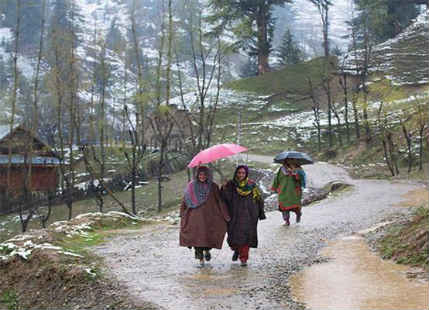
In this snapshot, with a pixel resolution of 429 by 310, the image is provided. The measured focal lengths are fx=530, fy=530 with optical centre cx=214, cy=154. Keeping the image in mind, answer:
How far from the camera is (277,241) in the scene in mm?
10219

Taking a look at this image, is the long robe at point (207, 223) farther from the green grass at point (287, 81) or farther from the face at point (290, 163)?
the green grass at point (287, 81)

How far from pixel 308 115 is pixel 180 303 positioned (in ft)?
120

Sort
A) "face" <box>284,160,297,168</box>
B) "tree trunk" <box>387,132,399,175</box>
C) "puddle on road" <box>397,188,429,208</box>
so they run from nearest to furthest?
1. "face" <box>284,160,297,168</box>
2. "puddle on road" <box>397,188,429,208</box>
3. "tree trunk" <box>387,132,399,175</box>

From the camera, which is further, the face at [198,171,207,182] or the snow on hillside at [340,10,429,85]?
the snow on hillside at [340,10,429,85]

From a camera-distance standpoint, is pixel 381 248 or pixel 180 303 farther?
pixel 381 248

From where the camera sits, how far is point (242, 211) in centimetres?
793

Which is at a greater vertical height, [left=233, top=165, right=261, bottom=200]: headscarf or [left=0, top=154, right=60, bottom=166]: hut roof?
[left=0, top=154, right=60, bottom=166]: hut roof

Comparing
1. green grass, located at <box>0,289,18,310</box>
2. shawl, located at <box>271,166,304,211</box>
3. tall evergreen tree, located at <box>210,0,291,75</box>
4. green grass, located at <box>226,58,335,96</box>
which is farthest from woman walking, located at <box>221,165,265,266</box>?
green grass, located at <box>226,58,335,96</box>

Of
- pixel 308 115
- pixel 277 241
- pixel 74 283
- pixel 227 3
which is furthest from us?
pixel 227 3

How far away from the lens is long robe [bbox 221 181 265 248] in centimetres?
789

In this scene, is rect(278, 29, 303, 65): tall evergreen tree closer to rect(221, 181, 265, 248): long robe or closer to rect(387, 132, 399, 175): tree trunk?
rect(387, 132, 399, 175): tree trunk

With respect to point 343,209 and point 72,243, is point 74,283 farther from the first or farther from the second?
point 343,209

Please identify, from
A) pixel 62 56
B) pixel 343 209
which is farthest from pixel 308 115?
pixel 343 209

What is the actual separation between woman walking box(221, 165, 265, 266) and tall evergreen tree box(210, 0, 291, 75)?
35.1 meters
